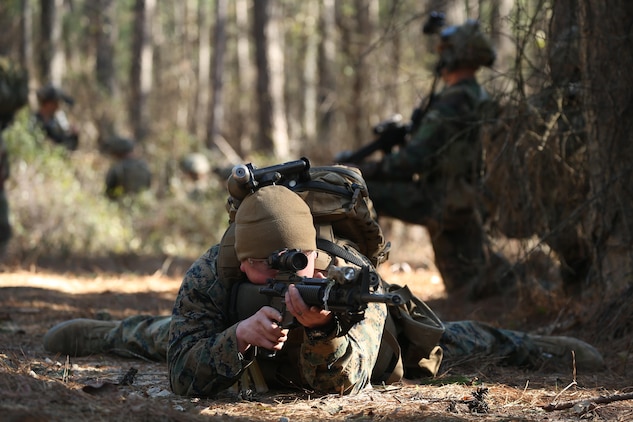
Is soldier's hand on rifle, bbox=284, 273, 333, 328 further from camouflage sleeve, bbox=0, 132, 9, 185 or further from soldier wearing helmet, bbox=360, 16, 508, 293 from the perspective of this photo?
camouflage sleeve, bbox=0, 132, 9, 185

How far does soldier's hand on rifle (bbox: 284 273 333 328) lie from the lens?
2.90 metres

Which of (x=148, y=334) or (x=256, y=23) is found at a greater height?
(x=256, y=23)

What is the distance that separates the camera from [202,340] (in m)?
3.48

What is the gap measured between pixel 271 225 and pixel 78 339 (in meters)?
2.30

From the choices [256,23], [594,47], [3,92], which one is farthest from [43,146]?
[594,47]

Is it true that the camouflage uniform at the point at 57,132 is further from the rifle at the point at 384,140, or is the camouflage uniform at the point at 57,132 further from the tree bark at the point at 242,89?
the tree bark at the point at 242,89

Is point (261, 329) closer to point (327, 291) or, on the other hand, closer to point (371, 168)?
point (327, 291)

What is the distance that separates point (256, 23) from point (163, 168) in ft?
11.1

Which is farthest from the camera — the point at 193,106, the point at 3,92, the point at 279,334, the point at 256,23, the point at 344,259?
the point at 193,106

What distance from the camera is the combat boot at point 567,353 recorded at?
15.2 ft

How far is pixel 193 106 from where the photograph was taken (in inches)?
1334

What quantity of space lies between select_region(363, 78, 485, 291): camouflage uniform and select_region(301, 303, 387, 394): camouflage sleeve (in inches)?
142

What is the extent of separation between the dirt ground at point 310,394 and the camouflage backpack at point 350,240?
137 mm

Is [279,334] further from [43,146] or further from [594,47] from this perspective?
[43,146]
